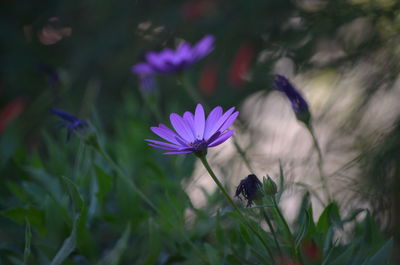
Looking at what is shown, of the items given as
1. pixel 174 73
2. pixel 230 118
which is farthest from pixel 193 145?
pixel 174 73

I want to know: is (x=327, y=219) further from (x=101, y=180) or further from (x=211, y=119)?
(x=101, y=180)

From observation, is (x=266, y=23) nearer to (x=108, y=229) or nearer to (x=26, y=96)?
(x=108, y=229)

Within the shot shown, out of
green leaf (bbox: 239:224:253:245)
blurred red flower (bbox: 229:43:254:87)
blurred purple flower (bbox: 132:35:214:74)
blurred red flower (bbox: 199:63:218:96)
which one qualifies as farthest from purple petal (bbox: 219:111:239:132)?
blurred red flower (bbox: 199:63:218:96)

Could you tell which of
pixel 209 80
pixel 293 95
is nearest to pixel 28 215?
pixel 293 95

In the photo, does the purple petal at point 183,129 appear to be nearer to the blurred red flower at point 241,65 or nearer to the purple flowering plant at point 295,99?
the purple flowering plant at point 295,99

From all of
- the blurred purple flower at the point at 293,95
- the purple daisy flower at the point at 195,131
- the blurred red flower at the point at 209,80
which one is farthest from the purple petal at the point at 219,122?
the blurred red flower at the point at 209,80

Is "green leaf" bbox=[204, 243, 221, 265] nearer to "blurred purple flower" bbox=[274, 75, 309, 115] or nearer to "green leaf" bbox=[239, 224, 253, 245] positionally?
"green leaf" bbox=[239, 224, 253, 245]
